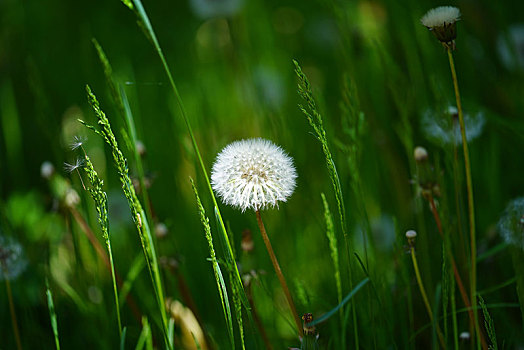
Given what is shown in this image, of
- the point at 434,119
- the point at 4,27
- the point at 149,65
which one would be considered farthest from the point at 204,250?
the point at 4,27

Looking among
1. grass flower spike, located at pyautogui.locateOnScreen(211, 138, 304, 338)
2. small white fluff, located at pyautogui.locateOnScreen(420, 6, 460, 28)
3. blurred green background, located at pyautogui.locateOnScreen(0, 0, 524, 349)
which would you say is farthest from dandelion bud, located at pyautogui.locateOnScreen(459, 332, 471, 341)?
small white fluff, located at pyautogui.locateOnScreen(420, 6, 460, 28)

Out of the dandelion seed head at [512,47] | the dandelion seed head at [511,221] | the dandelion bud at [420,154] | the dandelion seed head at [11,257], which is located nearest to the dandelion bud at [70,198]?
the dandelion seed head at [11,257]

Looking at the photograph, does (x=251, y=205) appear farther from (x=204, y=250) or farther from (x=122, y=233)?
(x=122, y=233)

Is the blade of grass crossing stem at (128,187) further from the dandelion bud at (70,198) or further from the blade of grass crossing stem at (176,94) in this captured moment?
the dandelion bud at (70,198)

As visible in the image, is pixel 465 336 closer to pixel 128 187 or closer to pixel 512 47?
pixel 128 187

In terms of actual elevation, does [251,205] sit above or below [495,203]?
above

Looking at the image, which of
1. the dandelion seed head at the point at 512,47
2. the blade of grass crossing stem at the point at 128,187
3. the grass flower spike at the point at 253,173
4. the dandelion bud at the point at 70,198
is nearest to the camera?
the blade of grass crossing stem at the point at 128,187
